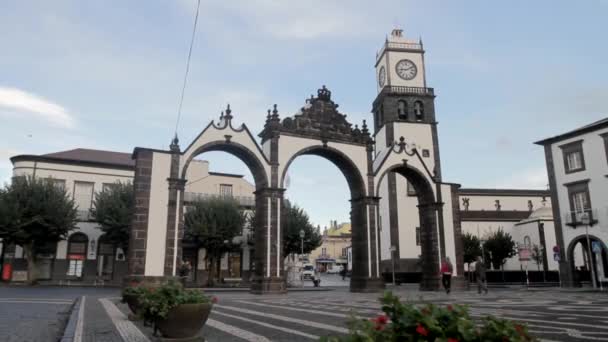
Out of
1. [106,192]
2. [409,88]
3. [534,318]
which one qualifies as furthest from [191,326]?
[409,88]

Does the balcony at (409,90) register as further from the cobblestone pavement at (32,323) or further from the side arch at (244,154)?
the cobblestone pavement at (32,323)

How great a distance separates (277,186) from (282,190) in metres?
0.33

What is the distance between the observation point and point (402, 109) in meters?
46.3

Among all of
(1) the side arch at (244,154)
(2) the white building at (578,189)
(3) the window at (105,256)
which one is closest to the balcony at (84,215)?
(3) the window at (105,256)

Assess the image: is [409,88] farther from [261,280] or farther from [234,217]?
[261,280]

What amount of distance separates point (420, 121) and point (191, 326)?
139 ft

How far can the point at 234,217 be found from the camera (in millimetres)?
38344

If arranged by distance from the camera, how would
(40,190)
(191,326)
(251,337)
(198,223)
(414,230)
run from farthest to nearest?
(414,230), (198,223), (40,190), (251,337), (191,326)

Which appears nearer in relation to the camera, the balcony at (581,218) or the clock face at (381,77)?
the balcony at (581,218)

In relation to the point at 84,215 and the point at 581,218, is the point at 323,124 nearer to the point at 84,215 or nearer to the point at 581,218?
the point at 581,218

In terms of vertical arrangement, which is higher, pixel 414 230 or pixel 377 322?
pixel 414 230

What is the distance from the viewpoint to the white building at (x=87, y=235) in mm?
38500

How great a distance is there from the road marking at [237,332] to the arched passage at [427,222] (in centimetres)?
1793

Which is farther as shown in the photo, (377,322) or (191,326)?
(191,326)
